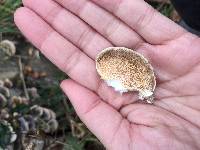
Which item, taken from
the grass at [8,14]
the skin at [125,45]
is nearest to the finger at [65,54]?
the skin at [125,45]

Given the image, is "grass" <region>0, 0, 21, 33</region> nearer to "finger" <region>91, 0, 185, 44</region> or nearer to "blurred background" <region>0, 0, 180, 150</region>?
"blurred background" <region>0, 0, 180, 150</region>

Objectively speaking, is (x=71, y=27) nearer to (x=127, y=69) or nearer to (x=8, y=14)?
(x=127, y=69)

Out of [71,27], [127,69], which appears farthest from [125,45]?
[71,27]

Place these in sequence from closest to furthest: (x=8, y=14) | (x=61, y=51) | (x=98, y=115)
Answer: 1. (x=98, y=115)
2. (x=61, y=51)
3. (x=8, y=14)

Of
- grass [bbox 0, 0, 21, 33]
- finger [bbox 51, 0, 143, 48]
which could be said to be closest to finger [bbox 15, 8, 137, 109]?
finger [bbox 51, 0, 143, 48]

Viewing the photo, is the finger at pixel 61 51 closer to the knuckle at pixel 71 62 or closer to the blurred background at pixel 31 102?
the knuckle at pixel 71 62

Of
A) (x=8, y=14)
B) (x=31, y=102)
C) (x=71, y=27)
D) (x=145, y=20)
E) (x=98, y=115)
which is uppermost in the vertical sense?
(x=145, y=20)
